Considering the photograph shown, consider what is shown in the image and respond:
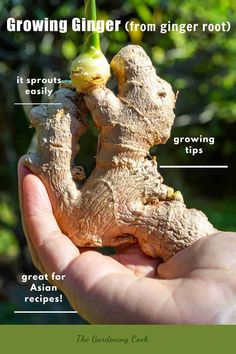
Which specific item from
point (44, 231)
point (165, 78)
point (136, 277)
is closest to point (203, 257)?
point (136, 277)

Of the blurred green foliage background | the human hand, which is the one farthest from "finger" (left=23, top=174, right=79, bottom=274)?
the blurred green foliage background

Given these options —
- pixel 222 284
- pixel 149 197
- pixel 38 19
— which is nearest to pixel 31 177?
pixel 149 197

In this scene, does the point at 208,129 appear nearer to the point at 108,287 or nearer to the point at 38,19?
the point at 38,19

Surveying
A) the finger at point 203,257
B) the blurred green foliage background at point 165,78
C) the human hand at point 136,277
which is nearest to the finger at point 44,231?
the human hand at point 136,277

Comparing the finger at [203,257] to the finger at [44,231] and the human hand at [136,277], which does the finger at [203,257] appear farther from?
the finger at [44,231]

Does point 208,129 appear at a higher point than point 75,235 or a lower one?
higher

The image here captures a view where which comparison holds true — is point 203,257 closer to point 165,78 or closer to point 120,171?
point 120,171
